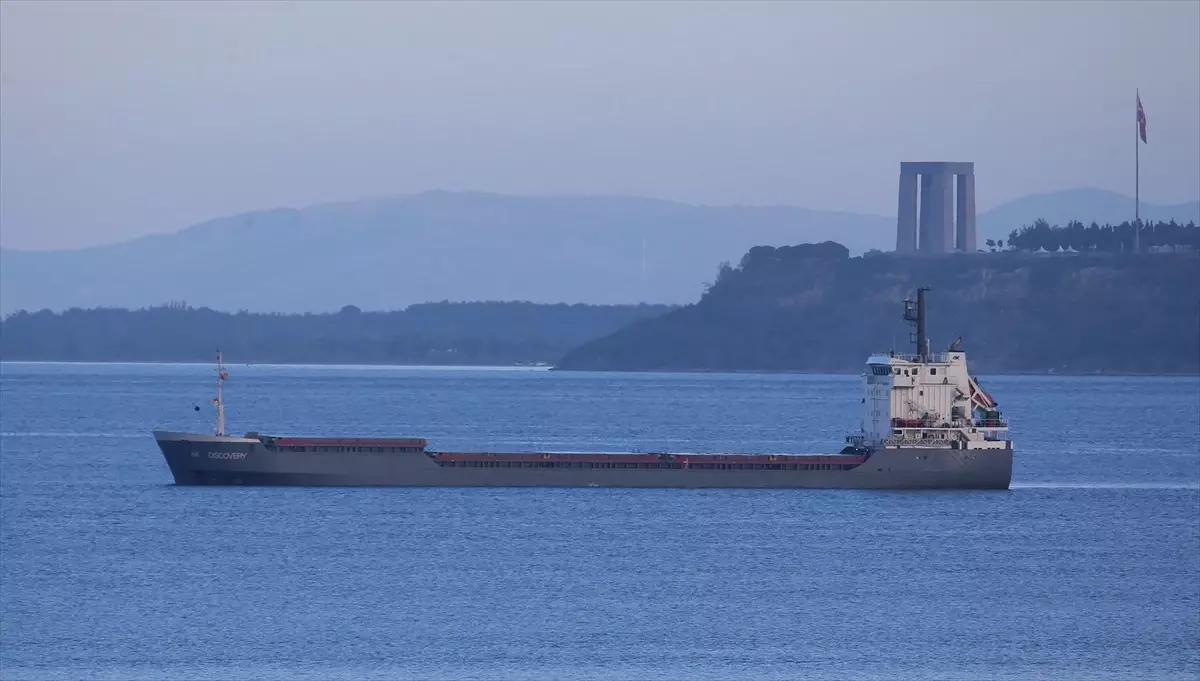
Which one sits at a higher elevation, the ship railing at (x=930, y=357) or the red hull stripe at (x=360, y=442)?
the ship railing at (x=930, y=357)

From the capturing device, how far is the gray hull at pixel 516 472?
67.8 meters

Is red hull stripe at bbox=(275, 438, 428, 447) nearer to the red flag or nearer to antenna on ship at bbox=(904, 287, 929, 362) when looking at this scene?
antenna on ship at bbox=(904, 287, 929, 362)

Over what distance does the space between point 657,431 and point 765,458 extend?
55520mm

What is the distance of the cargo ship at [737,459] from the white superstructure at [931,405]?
0.13 feet

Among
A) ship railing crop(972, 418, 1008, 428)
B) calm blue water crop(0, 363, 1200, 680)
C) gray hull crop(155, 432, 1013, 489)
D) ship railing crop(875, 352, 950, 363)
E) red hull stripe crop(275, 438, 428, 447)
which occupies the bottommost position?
calm blue water crop(0, 363, 1200, 680)

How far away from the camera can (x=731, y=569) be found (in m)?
51.3

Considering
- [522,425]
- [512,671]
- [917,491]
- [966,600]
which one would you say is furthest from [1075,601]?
[522,425]

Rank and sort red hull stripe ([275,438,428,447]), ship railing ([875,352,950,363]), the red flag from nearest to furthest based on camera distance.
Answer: ship railing ([875,352,950,363]) → red hull stripe ([275,438,428,447]) → the red flag

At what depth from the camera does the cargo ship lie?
67812mm

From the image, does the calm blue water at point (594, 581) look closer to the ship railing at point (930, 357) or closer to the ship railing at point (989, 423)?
the ship railing at point (989, 423)

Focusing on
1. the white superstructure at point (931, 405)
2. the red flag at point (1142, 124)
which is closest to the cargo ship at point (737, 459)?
the white superstructure at point (931, 405)

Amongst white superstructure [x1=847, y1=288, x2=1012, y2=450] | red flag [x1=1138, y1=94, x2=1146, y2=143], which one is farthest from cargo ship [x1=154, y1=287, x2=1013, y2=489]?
red flag [x1=1138, y1=94, x2=1146, y2=143]

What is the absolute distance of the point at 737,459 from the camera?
232ft

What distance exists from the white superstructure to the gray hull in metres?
0.50
